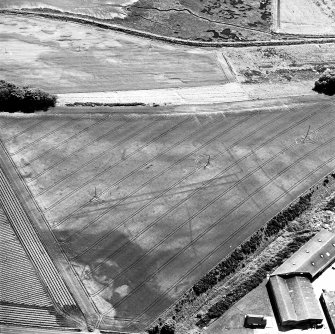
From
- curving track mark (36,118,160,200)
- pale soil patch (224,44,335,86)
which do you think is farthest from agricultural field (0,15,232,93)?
curving track mark (36,118,160,200)

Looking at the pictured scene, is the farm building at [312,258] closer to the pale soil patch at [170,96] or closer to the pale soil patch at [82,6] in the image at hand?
the pale soil patch at [170,96]

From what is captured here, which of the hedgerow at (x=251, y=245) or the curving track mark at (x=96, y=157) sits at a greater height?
the curving track mark at (x=96, y=157)

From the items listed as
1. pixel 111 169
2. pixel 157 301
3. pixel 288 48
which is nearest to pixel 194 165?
pixel 111 169

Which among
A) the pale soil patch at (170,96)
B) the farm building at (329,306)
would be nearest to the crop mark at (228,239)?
the farm building at (329,306)

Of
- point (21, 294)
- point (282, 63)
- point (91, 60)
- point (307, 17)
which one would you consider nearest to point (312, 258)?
point (21, 294)

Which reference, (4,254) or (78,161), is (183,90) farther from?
(4,254)

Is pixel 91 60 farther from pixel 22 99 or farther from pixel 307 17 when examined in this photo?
pixel 307 17
